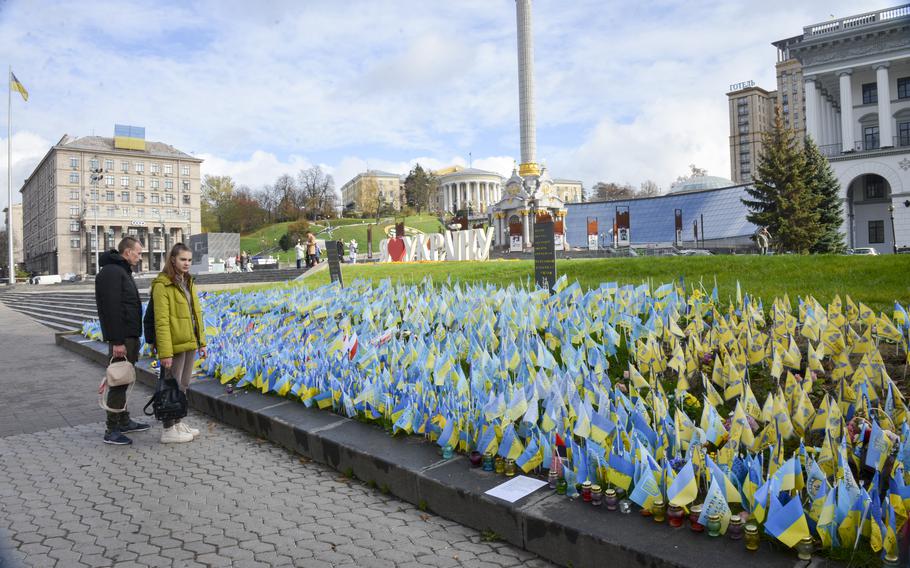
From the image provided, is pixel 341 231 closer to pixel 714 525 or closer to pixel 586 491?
pixel 586 491

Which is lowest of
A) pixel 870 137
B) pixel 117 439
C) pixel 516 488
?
pixel 117 439

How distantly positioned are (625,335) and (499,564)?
3.79 meters

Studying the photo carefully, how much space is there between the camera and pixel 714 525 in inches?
116

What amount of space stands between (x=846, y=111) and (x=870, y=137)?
139 inches

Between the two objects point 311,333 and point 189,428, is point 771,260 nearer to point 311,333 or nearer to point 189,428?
point 311,333

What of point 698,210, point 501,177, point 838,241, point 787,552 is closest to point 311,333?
point 787,552

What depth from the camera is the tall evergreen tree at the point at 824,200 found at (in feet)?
130

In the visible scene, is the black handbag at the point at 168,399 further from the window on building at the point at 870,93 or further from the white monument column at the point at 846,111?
Answer: the window on building at the point at 870,93

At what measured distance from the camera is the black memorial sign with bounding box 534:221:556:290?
10359mm

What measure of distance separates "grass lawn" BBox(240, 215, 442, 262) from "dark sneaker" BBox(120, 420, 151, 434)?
7766cm

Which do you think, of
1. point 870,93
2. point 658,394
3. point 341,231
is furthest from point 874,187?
point 341,231

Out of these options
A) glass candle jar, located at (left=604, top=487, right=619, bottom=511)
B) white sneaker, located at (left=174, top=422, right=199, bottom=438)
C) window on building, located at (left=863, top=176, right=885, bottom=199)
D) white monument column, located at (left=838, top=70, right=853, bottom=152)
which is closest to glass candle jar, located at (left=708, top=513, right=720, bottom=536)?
glass candle jar, located at (left=604, top=487, right=619, bottom=511)

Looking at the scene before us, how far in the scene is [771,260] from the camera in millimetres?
11531

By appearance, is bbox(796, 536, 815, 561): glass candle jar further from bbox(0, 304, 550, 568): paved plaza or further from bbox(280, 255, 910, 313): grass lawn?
bbox(280, 255, 910, 313): grass lawn
